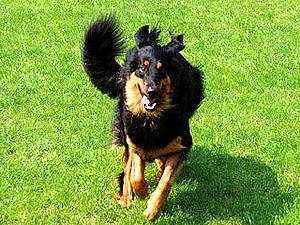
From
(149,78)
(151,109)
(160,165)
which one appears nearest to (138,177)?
(151,109)

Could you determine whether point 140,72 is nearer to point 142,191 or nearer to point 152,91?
point 152,91

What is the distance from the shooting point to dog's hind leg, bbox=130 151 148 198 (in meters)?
5.37

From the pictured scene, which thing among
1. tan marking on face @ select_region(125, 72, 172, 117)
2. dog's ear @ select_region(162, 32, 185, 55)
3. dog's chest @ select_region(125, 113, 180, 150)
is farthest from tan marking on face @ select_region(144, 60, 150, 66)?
dog's chest @ select_region(125, 113, 180, 150)

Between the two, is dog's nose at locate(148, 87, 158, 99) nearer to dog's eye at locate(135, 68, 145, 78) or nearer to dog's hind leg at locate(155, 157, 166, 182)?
dog's eye at locate(135, 68, 145, 78)

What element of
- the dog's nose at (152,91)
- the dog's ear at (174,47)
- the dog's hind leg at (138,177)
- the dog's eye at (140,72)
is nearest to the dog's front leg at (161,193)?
the dog's hind leg at (138,177)

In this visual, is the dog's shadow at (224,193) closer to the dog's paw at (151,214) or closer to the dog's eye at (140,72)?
the dog's paw at (151,214)

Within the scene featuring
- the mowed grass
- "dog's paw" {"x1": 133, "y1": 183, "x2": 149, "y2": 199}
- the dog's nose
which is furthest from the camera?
the mowed grass

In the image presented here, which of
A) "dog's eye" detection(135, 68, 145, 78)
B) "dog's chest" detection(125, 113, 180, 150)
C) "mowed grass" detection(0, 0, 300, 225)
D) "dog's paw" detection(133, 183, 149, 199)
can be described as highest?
"dog's eye" detection(135, 68, 145, 78)

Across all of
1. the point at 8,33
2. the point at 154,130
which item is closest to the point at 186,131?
the point at 154,130

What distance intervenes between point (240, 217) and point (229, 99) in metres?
2.94

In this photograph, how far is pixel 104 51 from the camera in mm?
6109

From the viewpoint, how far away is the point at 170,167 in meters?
5.39

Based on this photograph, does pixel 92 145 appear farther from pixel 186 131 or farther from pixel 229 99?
pixel 229 99

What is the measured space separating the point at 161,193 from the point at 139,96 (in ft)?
2.91
